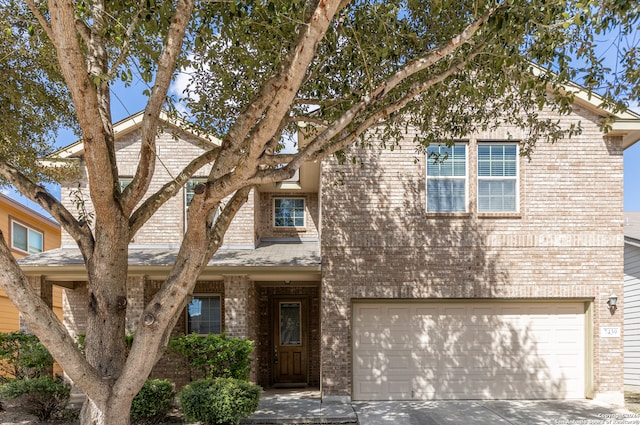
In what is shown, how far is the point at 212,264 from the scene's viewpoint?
9711 mm

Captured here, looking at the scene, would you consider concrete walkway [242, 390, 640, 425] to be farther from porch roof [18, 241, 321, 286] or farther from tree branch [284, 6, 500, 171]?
tree branch [284, 6, 500, 171]

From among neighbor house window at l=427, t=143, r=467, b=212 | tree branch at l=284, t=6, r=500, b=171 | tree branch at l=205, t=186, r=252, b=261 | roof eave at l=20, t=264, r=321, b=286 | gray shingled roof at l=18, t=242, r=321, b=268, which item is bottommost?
roof eave at l=20, t=264, r=321, b=286

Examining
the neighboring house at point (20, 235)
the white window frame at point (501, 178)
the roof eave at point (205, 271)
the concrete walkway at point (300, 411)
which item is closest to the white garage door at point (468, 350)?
the concrete walkway at point (300, 411)

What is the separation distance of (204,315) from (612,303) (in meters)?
9.47

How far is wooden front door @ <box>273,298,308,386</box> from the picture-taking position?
41.0ft

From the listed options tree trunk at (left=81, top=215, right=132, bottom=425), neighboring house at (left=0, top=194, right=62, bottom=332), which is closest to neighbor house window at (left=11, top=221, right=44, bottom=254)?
neighboring house at (left=0, top=194, right=62, bottom=332)

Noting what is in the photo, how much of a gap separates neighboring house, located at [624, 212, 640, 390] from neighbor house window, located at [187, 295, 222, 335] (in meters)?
11.2

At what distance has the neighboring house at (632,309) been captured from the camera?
12242 mm

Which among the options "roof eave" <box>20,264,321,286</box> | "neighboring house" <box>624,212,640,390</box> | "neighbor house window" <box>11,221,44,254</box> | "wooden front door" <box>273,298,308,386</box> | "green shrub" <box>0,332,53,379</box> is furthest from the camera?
"neighbor house window" <box>11,221,44,254</box>

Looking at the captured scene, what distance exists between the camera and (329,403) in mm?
9203

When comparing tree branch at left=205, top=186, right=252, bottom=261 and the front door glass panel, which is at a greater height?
tree branch at left=205, top=186, right=252, bottom=261

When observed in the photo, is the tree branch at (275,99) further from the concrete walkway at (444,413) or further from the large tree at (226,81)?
the concrete walkway at (444,413)

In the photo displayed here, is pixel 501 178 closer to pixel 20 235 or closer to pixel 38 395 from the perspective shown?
pixel 38 395

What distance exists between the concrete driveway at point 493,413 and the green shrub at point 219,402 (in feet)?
6.74
